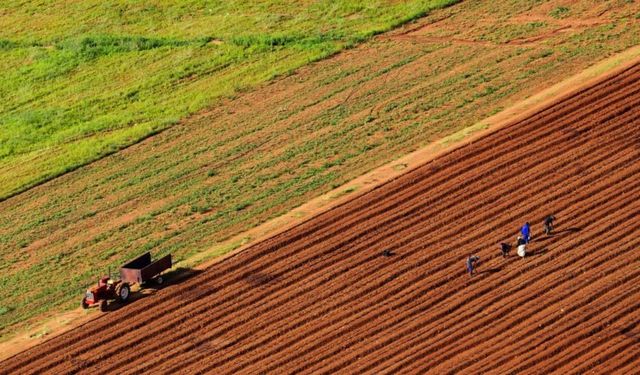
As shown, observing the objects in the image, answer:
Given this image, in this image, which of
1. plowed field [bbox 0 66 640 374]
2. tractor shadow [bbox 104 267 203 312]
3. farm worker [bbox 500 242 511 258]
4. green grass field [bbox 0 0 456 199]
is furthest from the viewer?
green grass field [bbox 0 0 456 199]

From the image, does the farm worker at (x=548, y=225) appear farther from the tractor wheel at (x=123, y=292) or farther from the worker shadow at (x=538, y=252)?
the tractor wheel at (x=123, y=292)

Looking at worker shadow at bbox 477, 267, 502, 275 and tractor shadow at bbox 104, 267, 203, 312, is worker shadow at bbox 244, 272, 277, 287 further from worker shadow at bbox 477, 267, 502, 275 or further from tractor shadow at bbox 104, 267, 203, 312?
worker shadow at bbox 477, 267, 502, 275

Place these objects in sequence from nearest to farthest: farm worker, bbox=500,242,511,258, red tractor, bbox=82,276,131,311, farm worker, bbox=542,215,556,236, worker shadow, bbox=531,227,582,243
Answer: red tractor, bbox=82,276,131,311
farm worker, bbox=500,242,511,258
worker shadow, bbox=531,227,582,243
farm worker, bbox=542,215,556,236

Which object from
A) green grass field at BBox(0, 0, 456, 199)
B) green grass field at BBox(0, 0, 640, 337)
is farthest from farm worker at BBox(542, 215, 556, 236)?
green grass field at BBox(0, 0, 456, 199)

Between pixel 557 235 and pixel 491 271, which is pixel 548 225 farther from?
pixel 491 271

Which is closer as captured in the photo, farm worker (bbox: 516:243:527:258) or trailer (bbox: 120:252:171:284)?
farm worker (bbox: 516:243:527:258)

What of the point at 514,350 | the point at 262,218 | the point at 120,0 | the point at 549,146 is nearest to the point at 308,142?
the point at 262,218

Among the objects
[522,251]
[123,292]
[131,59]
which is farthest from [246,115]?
[522,251]

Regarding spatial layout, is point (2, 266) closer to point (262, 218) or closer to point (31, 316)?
point (31, 316)
